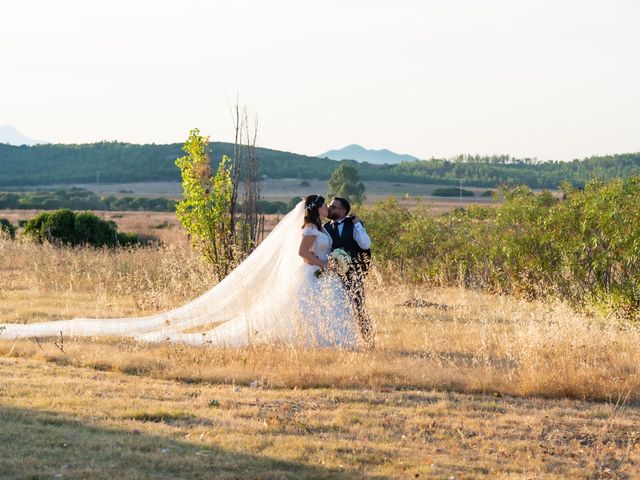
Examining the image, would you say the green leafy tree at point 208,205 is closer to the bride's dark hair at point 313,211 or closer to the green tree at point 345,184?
the bride's dark hair at point 313,211

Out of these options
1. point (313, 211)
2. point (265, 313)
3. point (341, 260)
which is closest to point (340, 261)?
point (341, 260)

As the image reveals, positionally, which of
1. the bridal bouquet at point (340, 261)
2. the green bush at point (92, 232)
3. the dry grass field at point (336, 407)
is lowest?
the dry grass field at point (336, 407)

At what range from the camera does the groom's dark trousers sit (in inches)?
441

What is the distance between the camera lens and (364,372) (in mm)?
9914

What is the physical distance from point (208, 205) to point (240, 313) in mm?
4632

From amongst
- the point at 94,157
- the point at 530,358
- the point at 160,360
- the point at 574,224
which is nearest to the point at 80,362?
the point at 160,360

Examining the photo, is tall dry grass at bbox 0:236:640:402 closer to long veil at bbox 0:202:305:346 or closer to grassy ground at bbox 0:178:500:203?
long veil at bbox 0:202:305:346

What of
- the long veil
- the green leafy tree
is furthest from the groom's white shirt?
the green leafy tree

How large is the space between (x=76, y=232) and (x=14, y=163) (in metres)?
103

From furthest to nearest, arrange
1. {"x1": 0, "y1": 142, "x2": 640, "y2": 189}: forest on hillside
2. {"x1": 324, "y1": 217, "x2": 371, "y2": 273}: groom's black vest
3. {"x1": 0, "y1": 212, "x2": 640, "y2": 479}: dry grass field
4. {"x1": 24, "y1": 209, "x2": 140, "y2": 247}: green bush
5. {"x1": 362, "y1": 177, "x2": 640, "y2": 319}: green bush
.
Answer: {"x1": 0, "y1": 142, "x2": 640, "y2": 189}: forest on hillside → {"x1": 24, "y1": 209, "x2": 140, "y2": 247}: green bush → {"x1": 362, "y1": 177, "x2": 640, "y2": 319}: green bush → {"x1": 324, "y1": 217, "x2": 371, "y2": 273}: groom's black vest → {"x1": 0, "y1": 212, "x2": 640, "y2": 479}: dry grass field

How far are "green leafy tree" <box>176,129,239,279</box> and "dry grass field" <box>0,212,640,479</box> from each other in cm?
314

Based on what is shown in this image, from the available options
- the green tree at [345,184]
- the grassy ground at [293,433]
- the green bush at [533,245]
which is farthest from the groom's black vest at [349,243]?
the green tree at [345,184]

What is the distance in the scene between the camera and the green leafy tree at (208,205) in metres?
16.5

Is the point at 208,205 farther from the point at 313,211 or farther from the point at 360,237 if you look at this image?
the point at 360,237
